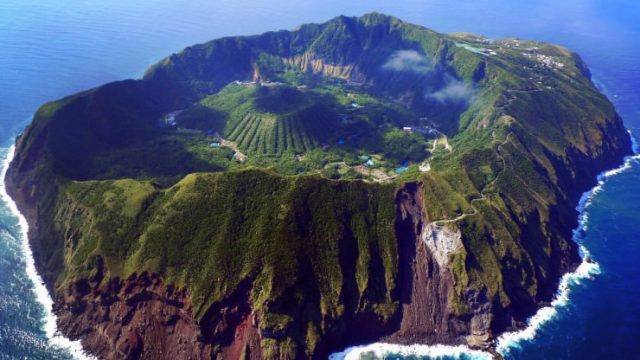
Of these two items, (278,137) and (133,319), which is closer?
(133,319)

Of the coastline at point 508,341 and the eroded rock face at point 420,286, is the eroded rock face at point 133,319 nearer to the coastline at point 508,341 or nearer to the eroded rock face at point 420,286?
the coastline at point 508,341

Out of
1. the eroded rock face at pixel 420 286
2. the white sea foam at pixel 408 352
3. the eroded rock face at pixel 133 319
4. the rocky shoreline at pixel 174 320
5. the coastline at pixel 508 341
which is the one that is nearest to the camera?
the rocky shoreline at pixel 174 320

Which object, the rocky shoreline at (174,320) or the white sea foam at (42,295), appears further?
the white sea foam at (42,295)

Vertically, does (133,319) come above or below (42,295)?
above

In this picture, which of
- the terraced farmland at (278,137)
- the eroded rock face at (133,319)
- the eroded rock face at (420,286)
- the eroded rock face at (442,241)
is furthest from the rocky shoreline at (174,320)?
the terraced farmland at (278,137)

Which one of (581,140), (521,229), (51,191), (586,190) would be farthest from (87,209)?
(581,140)

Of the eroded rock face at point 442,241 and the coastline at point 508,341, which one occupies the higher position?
the eroded rock face at point 442,241

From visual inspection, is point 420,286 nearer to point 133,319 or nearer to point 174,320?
point 174,320

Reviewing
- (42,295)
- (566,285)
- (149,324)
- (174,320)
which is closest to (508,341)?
(566,285)

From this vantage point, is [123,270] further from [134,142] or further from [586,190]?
[586,190]
